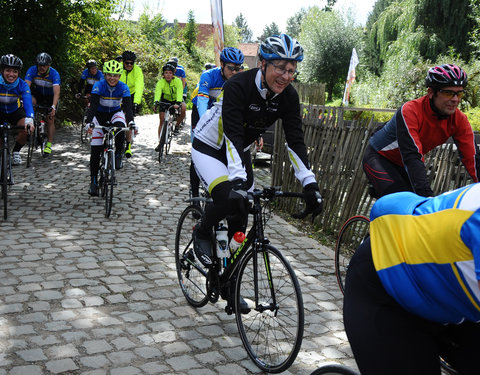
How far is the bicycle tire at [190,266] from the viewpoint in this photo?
4.59 metres

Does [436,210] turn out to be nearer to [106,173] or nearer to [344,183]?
[344,183]

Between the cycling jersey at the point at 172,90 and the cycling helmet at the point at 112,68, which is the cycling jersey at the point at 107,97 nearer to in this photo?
the cycling helmet at the point at 112,68

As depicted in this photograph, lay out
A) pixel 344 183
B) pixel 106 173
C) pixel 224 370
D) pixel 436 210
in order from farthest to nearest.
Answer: pixel 106 173 → pixel 344 183 → pixel 224 370 → pixel 436 210

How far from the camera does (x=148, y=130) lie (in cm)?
1872

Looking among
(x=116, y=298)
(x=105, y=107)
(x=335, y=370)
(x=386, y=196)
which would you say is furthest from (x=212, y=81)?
(x=335, y=370)

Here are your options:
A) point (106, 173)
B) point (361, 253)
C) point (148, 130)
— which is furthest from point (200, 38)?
point (361, 253)

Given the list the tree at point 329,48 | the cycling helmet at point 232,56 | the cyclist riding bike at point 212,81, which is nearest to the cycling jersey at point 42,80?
the cyclist riding bike at point 212,81

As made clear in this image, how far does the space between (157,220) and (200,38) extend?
9554 centimetres

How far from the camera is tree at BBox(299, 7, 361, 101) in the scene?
6103 cm

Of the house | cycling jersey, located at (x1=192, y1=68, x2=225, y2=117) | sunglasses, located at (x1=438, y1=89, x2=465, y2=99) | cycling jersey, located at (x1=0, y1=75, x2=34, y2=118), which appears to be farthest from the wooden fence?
the house

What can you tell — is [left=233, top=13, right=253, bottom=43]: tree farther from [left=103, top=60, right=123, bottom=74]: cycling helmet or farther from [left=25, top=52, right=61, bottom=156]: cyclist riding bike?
[left=103, top=60, right=123, bottom=74]: cycling helmet

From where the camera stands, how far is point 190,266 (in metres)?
4.86

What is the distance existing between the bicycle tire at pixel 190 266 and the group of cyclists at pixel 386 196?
12.1 inches

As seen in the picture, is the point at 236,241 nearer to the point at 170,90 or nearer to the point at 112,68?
the point at 112,68
